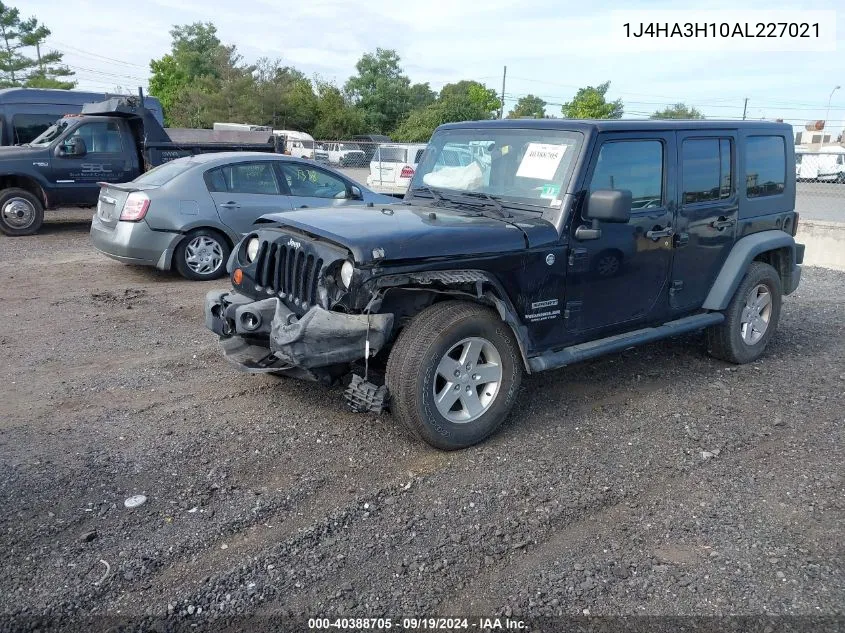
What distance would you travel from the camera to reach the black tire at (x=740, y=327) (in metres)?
5.64

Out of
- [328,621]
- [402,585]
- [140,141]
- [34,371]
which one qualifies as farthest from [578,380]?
[140,141]

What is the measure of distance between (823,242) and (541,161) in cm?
→ 794

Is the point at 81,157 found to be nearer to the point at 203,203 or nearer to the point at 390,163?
the point at 203,203

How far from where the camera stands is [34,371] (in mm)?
5297

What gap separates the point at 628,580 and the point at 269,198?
6880 millimetres

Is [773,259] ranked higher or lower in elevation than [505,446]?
higher

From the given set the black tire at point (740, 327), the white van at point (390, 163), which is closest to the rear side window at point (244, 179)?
the black tire at point (740, 327)

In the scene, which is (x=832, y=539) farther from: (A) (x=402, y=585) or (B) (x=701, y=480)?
(A) (x=402, y=585)

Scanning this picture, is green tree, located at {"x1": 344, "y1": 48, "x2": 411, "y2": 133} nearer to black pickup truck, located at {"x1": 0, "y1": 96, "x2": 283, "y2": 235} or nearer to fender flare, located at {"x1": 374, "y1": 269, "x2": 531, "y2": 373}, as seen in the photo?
black pickup truck, located at {"x1": 0, "y1": 96, "x2": 283, "y2": 235}

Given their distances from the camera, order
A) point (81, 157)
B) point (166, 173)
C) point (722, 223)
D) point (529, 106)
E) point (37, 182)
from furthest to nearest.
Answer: point (529, 106) → point (81, 157) → point (37, 182) → point (166, 173) → point (722, 223)

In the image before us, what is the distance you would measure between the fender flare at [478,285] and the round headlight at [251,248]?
1268mm

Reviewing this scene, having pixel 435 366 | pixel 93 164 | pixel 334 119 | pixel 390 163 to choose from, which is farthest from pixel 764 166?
pixel 334 119

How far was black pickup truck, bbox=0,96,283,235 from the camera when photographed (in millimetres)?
11648

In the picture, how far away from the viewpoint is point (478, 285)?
13.1 feet
